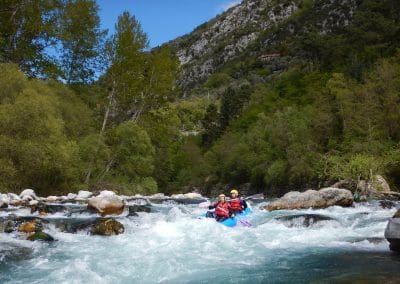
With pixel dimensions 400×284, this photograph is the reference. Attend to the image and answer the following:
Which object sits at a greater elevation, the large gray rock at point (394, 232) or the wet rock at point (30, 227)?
the wet rock at point (30, 227)

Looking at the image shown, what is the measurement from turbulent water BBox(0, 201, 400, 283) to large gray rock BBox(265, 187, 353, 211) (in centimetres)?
471

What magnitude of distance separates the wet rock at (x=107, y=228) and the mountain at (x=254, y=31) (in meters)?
104

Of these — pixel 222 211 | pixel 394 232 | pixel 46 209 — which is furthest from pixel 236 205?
pixel 394 232

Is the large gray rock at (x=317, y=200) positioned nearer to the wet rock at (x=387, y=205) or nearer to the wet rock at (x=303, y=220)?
the wet rock at (x=387, y=205)

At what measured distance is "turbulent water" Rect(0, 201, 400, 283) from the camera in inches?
318

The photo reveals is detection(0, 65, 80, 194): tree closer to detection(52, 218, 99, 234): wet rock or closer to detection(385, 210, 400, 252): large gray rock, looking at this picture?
detection(52, 218, 99, 234): wet rock

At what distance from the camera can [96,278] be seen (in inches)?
317

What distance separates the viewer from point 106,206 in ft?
54.2

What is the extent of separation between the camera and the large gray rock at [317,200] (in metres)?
19.6

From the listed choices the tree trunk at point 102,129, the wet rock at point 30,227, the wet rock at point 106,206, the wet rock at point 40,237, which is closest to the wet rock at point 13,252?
the wet rock at point 40,237

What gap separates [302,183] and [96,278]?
1323 inches

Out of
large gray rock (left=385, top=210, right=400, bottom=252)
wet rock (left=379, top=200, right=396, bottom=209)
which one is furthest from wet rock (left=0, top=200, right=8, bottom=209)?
wet rock (left=379, top=200, right=396, bottom=209)

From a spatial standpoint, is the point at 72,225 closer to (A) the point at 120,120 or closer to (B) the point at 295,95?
(A) the point at 120,120

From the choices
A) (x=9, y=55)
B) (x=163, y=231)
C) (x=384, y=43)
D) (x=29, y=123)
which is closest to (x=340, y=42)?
(x=384, y=43)
